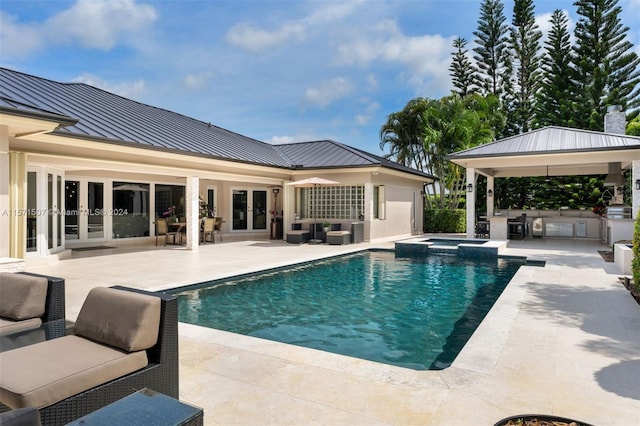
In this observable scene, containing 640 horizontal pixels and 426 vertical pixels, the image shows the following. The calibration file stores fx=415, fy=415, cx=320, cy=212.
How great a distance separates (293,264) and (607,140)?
11149 millimetres

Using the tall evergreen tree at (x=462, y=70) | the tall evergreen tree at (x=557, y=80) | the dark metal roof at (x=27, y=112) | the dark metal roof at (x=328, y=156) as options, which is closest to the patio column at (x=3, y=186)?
the dark metal roof at (x=27, y=112)

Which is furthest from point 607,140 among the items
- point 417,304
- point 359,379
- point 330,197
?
point 359,379

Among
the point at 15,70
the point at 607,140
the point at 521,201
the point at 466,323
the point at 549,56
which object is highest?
the point at 549,56

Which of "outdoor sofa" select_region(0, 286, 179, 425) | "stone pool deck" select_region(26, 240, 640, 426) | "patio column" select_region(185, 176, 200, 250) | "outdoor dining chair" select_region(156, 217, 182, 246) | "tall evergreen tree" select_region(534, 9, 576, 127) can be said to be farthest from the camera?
"tall evergreen tree" select_region(534, 9, 576, 127)

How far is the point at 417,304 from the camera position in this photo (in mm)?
6594

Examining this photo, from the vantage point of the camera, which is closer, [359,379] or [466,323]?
[359,379]

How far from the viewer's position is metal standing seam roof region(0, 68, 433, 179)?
32.8ft

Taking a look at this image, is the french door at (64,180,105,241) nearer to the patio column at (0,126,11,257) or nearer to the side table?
the patio column at (0,126,11,257)

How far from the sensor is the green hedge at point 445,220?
2053cm

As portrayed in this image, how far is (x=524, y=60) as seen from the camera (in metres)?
25.7

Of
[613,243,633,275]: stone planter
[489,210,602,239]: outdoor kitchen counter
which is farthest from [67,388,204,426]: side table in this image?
[489,210,602,239]: outdoor kitchen counter

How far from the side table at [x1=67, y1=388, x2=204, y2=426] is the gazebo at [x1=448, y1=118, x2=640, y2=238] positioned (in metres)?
14.1

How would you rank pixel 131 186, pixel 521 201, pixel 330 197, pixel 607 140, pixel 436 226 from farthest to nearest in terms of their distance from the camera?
pixel 521 201 < pixel 436 226 < pixel 330 197 < pixel 131 186 < pixel 607 140

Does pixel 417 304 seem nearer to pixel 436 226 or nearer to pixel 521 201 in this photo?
pixel 436 226
